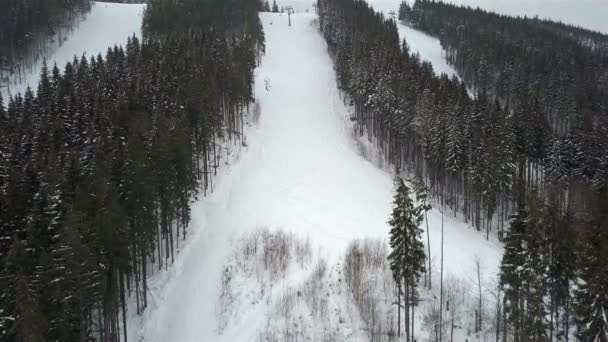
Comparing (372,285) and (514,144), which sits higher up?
(514,144)

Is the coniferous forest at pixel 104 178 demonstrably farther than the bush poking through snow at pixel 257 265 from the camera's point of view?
No

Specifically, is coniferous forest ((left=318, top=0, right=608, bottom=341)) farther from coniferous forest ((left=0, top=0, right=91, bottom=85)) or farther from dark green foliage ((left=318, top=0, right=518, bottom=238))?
coniferous forest ((left=0, top=0, right=91, bottom=85))

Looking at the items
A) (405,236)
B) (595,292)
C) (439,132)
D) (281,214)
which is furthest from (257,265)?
(439,132)

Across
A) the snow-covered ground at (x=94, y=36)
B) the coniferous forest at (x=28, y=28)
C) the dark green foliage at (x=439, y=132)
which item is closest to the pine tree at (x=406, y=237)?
the dark green foliage at (x=439, y=132)

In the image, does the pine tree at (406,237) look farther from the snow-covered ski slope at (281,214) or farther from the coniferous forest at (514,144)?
the snow-covered ski slope at (281,214)

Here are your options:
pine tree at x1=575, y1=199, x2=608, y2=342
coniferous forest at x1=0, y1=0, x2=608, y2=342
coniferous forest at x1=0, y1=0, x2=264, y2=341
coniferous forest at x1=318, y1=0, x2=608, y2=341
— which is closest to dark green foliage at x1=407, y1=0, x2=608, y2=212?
coniferous forest at x1=318, y1=0, x2=608, y2=341

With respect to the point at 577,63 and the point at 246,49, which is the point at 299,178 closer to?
the point at 246,49

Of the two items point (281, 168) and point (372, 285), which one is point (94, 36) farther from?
point (372, 285)
